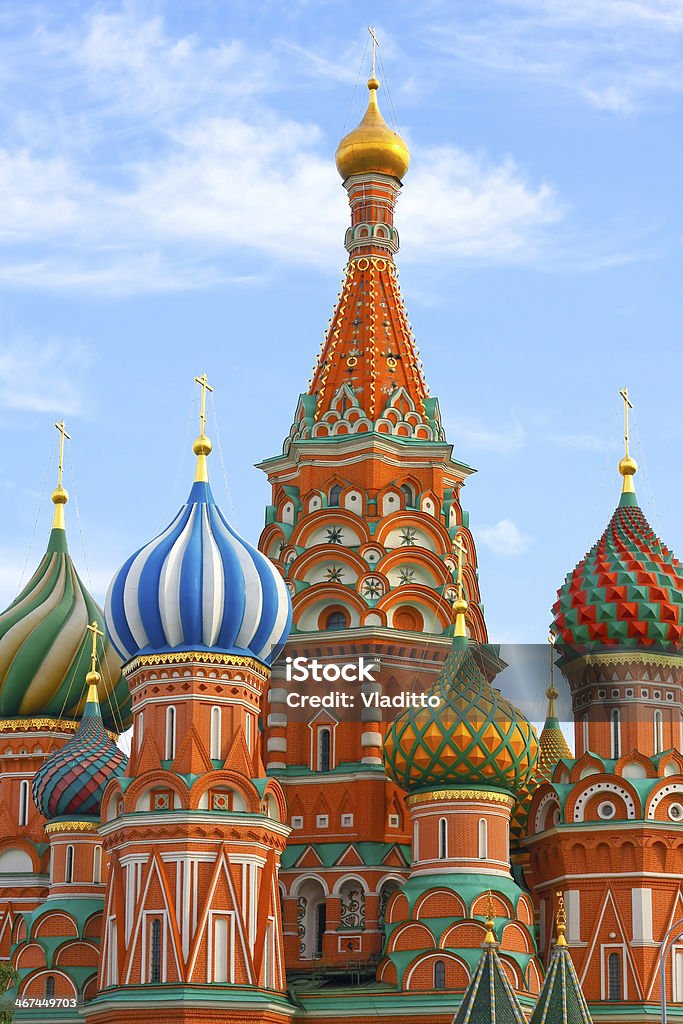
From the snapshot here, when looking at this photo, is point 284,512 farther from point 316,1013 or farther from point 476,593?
point 316,1013

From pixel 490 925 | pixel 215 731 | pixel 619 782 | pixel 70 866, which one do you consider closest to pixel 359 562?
pixel 215 731

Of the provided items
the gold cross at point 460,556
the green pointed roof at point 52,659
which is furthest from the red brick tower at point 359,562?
the green pointed roof at point 52,659

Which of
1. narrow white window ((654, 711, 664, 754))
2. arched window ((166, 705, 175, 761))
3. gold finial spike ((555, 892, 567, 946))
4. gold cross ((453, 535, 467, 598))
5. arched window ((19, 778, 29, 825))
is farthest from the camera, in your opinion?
arched window ((19, 778, 29, 825))

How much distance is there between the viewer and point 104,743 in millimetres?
39500

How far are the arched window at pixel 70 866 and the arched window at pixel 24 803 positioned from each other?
2945 mm

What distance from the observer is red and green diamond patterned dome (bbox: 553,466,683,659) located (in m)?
39.1

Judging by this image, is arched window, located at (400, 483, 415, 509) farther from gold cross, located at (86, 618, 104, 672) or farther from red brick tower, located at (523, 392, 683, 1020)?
gold cross, located at (86, 618, 104, 672)

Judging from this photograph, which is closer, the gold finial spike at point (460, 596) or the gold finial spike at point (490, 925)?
the gold finial spike at point (490, 925)

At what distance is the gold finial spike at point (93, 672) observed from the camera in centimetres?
4066

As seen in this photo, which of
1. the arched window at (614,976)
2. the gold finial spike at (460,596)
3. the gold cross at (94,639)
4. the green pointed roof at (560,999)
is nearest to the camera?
the green pointed roof at (560,999)

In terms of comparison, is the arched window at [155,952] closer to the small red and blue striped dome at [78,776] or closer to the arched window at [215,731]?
the arched window at [215,731]

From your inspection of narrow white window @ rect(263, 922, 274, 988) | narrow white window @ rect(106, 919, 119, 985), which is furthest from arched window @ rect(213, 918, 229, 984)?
narrow white window @ rect(106, 919, 119, 985)

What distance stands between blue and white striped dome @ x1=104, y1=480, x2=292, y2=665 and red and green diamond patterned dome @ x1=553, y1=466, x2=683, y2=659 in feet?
17.0

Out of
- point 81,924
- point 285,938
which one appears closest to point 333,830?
point 285,938
